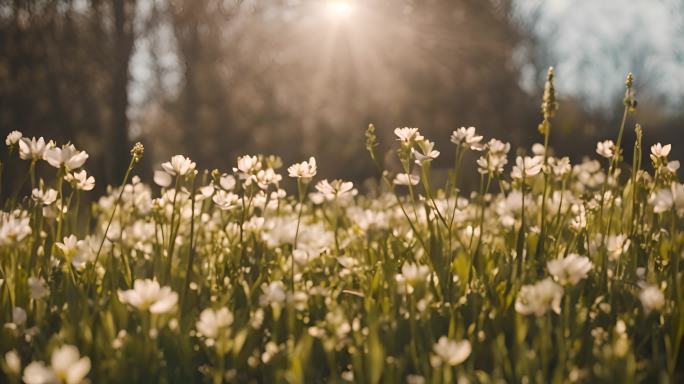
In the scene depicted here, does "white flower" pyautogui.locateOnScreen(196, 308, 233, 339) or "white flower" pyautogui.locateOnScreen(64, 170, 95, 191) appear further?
"white flower" pyautogui.locateOnScreen(64, 170, 95, 191)

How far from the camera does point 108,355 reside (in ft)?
4.43

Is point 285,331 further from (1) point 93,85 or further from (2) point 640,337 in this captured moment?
(1) point 93,85

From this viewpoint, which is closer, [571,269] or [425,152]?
[571,269]

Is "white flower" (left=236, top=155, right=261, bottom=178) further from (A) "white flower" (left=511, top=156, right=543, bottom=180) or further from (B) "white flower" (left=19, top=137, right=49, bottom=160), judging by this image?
(A) "white flower" (left=511, top=156, right=543, bottom=180)

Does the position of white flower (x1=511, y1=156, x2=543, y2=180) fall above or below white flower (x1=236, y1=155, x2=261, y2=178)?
below

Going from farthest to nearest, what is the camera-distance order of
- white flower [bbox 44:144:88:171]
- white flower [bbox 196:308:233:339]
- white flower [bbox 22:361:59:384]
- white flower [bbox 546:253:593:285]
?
white flower [bbox 44:144:88:171] → white flower [bbox 546:253:593:285] → white flower [bbox 196:308:233:339] → white flower [bbox 22:361:59:384]

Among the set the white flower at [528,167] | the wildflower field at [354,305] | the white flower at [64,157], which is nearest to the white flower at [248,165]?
the wildflower field at [354,305]

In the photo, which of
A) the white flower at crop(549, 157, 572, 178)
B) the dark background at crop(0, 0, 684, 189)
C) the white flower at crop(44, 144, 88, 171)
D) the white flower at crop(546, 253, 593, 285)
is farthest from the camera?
the dark background at crop(0, 0, 684, 189)

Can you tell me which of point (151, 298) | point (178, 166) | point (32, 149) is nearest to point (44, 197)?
point (32, 149)

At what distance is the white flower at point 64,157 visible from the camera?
1692 mm

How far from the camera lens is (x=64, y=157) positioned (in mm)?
1721

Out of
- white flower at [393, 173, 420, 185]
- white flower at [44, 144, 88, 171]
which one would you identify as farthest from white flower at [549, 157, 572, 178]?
white flower at [44, 144, 88, 171]

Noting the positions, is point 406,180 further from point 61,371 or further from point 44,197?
point 61,371

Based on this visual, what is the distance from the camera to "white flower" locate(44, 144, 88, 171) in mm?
1692
